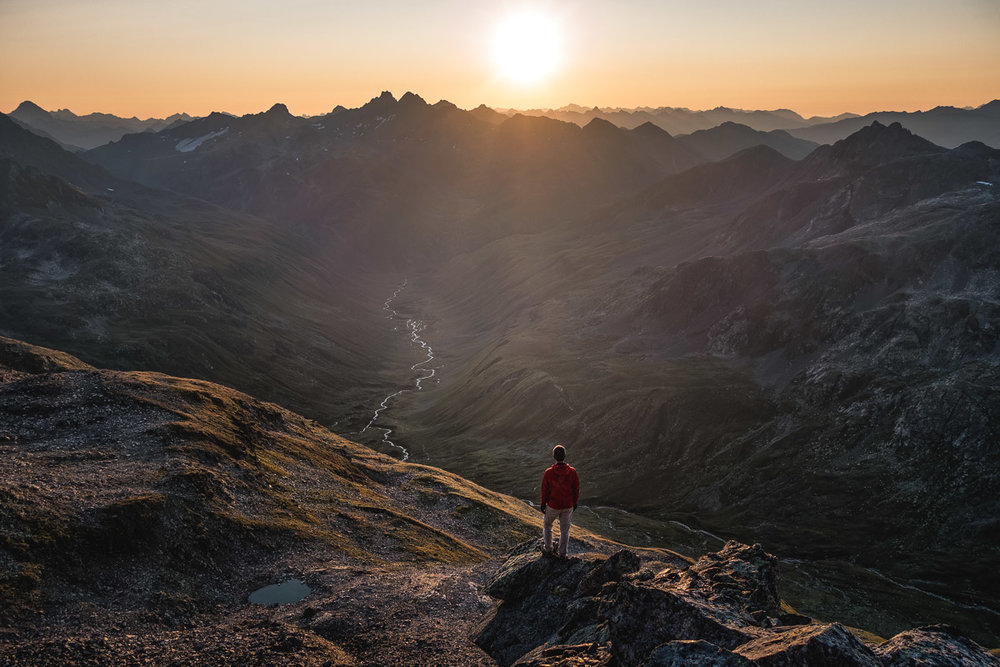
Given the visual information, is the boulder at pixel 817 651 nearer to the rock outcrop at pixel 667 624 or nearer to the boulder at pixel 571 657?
the rock outcrop at pixel 667 624

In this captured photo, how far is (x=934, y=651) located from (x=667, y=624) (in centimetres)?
1031

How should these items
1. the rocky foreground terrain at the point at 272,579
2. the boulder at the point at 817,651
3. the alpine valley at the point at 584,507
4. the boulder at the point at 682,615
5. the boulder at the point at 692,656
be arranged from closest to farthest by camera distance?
the boulder at the point at 817,651 < the boulder at the point at 692,656 < the boulder at the point at 682,615 < the rocky foreground terrain at the point at 272,579 < the alpine valley at the point at 584,507

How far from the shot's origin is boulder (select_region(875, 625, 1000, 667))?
25.3 meters

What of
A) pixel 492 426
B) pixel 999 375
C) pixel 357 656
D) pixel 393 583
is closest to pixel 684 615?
pixel 357 656

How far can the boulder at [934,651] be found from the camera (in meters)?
25.3

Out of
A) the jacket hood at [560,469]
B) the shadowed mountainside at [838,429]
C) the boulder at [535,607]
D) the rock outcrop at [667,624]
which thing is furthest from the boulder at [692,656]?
the shadowed mountainside at [838,429]

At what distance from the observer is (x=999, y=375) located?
141 meters

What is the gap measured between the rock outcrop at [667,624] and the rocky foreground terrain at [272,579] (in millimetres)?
101

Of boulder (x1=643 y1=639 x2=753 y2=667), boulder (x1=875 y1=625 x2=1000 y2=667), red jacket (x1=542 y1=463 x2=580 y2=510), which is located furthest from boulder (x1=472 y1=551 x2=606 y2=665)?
boulder (x1=875 y1=625 x2=1000 y2=667)

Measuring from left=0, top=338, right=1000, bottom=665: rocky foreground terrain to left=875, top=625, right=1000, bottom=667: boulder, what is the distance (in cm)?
10

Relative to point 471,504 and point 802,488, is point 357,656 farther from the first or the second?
point 802,488

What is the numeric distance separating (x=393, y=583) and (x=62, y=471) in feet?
91.5

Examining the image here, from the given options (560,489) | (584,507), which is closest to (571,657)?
(560,489)

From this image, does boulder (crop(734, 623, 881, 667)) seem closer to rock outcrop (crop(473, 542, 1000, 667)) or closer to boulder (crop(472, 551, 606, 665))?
rock outcrop (crop(473, 542, 1000, 667))
